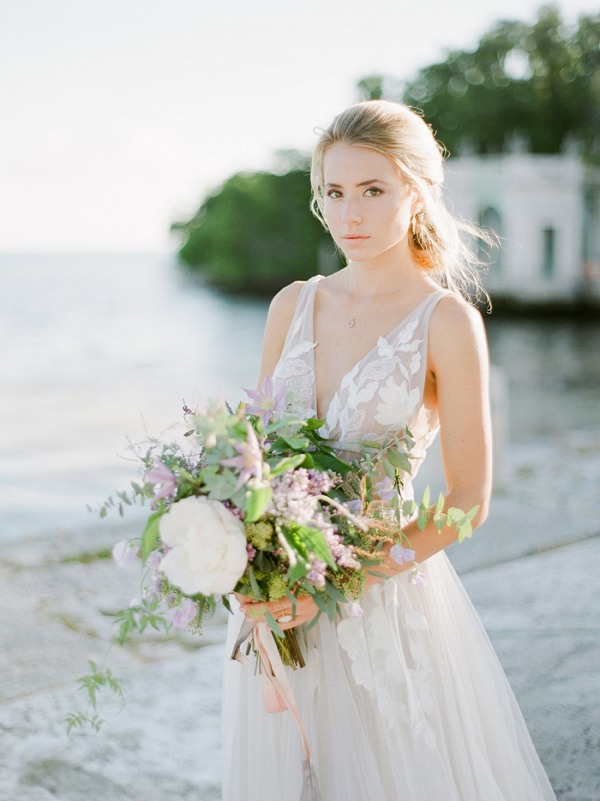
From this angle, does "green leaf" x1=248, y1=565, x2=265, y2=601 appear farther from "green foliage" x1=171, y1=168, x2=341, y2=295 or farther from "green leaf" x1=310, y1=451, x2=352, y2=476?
"green foliage" x1=171, y1=168, x2=341, y2=295

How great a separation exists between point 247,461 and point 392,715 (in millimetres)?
992

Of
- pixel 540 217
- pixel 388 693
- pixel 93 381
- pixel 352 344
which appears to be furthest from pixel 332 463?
pixel 540 217

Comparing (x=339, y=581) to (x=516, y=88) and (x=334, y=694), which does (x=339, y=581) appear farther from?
(x=516, y=88)

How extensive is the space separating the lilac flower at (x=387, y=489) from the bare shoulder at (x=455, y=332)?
37 cm

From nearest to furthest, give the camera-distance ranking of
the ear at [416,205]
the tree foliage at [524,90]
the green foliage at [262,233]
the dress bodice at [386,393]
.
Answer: the dress bodice at [386,393]
the ear at [416,205]
the tree foliage at [524,90]
the green foliage at [262,233]

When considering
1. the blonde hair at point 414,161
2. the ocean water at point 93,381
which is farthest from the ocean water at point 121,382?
the blonde hair at point 414,161

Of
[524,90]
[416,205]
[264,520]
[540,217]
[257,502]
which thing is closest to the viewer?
[257,502]

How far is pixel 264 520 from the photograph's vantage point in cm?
155

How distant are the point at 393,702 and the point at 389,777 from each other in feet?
0.72

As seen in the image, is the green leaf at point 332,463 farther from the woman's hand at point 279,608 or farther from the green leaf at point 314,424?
the woman's hand at point 279,608

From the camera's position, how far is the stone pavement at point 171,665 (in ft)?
9.34

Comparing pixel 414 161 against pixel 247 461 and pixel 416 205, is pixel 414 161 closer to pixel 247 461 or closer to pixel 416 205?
pixel 416 205

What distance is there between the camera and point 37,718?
10.5 ft

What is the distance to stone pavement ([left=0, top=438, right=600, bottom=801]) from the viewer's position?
285 cm
